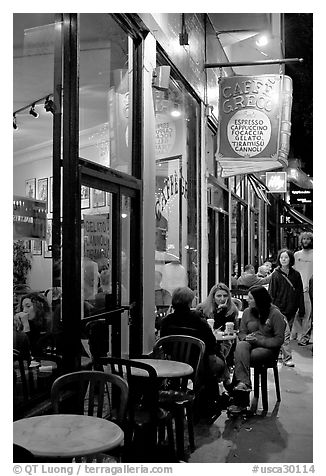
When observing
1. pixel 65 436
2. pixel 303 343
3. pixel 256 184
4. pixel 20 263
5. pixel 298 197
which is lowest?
pixel 303 343

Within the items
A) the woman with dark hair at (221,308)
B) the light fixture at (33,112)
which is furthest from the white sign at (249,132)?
the light fixture at (33,112)

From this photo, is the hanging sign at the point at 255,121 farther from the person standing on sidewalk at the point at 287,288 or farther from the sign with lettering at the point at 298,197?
the sign with lettering at the point at 298,197

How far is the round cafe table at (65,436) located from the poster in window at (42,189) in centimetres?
157

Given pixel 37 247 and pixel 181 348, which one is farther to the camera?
pixel 181 348

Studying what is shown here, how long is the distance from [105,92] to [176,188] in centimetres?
310

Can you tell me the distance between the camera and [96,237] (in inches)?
193

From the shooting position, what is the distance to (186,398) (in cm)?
476

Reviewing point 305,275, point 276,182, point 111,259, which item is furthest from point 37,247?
point 276,182

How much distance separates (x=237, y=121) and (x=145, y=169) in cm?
243

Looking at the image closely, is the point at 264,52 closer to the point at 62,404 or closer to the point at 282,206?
the point at 62,404

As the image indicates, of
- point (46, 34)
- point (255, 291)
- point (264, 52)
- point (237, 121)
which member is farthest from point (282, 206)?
point (46, 34)

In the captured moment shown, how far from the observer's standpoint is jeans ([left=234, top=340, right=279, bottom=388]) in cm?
596

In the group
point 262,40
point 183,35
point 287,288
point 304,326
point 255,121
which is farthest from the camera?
point 262,40

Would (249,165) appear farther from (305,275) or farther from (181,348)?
(181,348)
